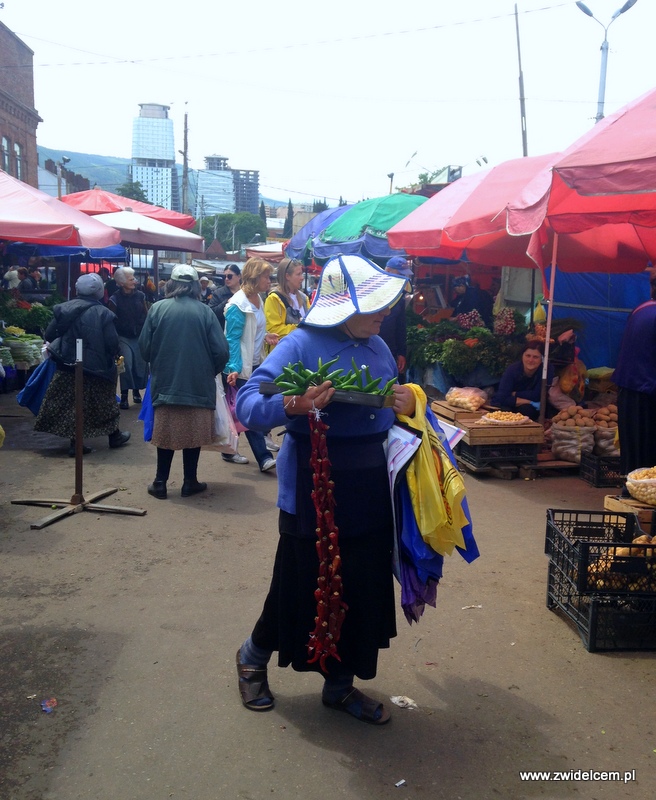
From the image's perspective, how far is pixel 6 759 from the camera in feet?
9.51

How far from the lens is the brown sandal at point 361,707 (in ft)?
10.5

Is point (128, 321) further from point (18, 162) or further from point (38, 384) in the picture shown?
point (18, 162)

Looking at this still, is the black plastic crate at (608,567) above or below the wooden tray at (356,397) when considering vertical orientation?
below

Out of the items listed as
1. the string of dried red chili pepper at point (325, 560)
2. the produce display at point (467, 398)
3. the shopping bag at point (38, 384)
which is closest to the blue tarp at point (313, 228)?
the produce display at point (467, 398)

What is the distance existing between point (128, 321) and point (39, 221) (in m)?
2.50

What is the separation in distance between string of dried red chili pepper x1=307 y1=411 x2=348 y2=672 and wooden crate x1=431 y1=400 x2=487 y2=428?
5078 millimetres

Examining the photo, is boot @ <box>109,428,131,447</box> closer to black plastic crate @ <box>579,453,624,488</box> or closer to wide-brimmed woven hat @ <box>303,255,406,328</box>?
black plastic crate @ <box>579,453,624,488</box>

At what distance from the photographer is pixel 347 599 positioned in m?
3.07

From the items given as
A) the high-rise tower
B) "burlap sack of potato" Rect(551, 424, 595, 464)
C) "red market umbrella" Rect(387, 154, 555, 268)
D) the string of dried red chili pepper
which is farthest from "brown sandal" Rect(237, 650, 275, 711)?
the high-rise tower

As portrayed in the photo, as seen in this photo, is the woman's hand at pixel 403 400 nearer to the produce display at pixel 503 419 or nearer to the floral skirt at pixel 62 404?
the produce display at pixel 503 419

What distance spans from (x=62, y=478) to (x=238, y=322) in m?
2.21

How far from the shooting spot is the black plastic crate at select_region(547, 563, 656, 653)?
3932 mm

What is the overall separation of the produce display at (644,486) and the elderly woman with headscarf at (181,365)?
3.42 m

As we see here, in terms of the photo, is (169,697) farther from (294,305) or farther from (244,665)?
(294,305)
